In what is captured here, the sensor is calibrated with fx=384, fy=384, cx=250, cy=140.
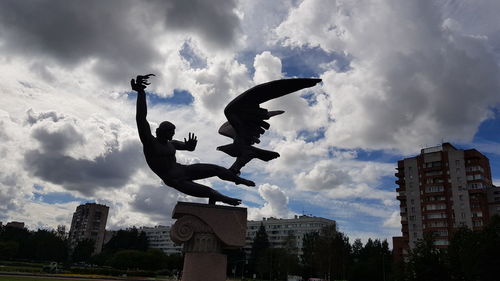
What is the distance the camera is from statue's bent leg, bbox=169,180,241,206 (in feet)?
Answer: 30.2

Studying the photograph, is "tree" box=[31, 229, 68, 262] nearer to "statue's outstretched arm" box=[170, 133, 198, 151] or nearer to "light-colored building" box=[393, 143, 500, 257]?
"light-colored building" box=[393, 143, 500, 257]

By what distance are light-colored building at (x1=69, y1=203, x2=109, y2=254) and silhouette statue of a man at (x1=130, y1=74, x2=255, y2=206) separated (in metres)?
97.3

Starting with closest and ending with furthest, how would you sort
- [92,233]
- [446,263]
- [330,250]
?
1. [446,263]
2. [330,250]
3. [92,233]

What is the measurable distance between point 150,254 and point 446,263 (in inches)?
1742

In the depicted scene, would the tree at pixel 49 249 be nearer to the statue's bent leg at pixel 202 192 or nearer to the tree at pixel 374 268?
the tree at pixel 374 268

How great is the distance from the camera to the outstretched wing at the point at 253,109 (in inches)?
366

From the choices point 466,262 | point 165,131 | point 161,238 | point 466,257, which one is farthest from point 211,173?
point 161,238

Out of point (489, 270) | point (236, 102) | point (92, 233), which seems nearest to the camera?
point (236, 102)

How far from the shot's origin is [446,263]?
24578 mm

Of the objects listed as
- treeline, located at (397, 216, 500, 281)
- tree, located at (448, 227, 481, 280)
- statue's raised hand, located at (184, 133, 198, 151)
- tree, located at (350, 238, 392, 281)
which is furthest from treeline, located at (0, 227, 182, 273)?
statue's raised hand, located at (184, 133, 198, 151)

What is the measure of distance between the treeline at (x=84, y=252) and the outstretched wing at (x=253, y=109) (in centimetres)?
5154

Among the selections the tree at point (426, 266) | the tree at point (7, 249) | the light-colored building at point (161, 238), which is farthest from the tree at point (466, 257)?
the light-colored building at point (161, 238)

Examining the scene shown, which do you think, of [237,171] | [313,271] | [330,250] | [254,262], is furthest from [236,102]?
[254,262]

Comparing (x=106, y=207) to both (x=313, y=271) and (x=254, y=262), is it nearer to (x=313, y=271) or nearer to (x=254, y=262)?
(x=254, y=262)
